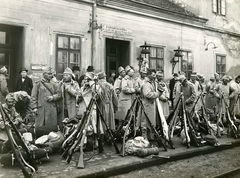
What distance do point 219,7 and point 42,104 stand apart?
36.3 ft

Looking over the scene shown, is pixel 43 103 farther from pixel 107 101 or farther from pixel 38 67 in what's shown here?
pixel 38 67

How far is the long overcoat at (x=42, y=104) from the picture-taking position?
612 cm

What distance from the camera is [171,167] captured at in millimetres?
5211

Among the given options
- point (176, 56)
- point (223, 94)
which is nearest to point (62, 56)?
point (223, 94)

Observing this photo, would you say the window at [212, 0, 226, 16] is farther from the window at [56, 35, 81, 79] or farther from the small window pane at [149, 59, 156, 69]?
the window at [56, 35, 81, 79]

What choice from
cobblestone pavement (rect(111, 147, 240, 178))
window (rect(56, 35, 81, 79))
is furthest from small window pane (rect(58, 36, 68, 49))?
cobblestone pavement (rect(111, 147, 240, 178))

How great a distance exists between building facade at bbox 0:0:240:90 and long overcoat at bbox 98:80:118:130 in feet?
10.8

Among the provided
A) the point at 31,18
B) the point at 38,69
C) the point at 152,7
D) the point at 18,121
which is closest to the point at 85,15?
the point at 31,18

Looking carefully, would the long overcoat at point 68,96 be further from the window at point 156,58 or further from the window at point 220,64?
the window at point 220,64

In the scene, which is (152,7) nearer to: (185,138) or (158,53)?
(158,53)

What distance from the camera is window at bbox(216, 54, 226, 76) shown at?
14719 millimetres

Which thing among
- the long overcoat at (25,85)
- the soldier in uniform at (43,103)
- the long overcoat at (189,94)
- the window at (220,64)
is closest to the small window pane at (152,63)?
the window at (220,64)

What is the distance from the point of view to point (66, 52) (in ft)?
31.5

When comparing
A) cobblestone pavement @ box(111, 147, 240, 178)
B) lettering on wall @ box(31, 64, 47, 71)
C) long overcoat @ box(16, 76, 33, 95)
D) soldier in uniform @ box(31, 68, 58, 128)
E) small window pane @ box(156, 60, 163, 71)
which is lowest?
cobblestone pavement @ box(111, 147, 240, 178)
